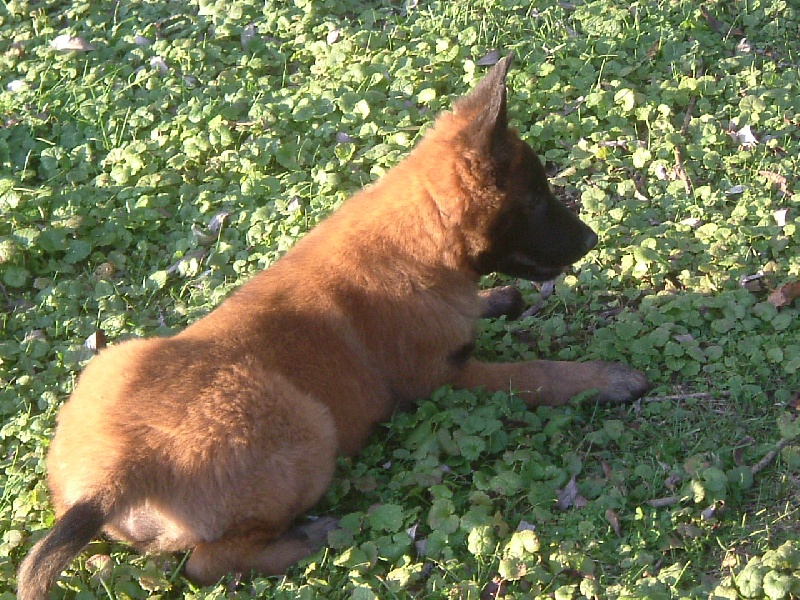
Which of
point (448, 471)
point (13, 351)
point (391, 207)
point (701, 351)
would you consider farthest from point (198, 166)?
point (701, 351)

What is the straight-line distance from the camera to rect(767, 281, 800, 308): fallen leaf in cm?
502

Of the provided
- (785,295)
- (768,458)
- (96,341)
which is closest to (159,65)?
(96,341)

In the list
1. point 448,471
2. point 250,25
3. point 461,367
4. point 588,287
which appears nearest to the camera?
point 448,471

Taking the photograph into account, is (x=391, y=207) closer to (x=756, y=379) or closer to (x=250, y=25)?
(x=756, y=379)

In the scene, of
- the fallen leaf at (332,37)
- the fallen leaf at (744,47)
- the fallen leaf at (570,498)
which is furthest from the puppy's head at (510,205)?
the fallen leaf at (332,37)

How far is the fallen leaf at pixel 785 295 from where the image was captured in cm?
502

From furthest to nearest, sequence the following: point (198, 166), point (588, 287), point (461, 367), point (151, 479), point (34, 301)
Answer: point (198, 166) → point (34, 301) → point (588, 287) → point (461, 367) → point (151, 479)

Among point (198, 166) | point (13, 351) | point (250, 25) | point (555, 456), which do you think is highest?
point (250, 25)

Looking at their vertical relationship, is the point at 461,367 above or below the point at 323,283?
below

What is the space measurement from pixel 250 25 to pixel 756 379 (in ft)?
16.9

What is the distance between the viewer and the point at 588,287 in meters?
5.48

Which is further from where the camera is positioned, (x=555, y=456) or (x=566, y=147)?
(x=566, y=147)

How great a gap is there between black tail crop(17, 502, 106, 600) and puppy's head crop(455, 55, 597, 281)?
217 centimetres

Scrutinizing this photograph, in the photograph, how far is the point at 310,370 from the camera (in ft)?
14.3
